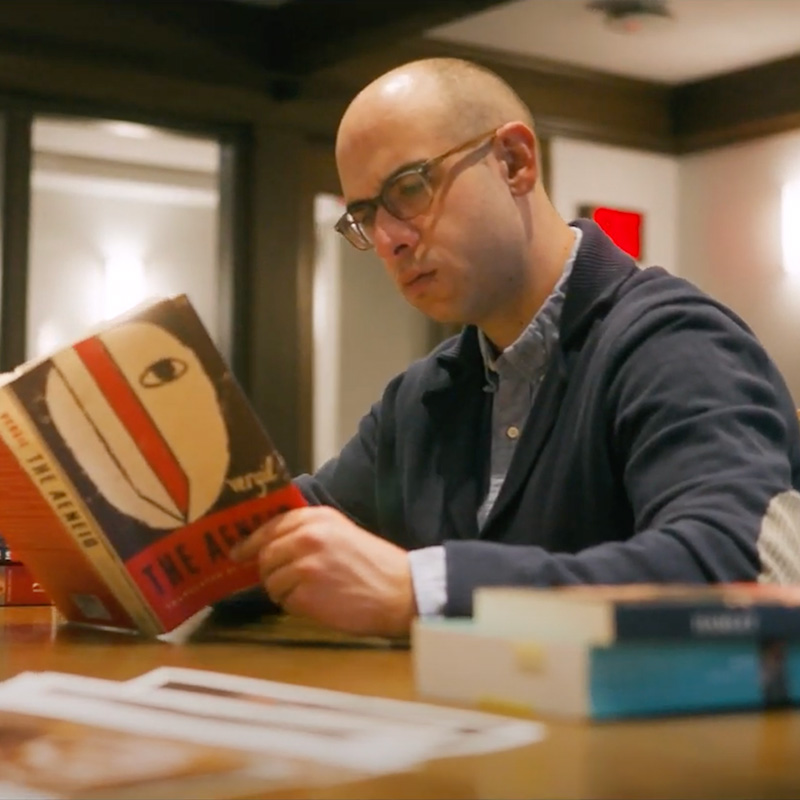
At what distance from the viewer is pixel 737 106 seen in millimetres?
4648

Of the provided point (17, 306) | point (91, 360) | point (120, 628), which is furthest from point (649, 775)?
point (17, 306)

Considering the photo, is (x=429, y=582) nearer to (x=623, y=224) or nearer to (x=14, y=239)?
(x=14, y=239)

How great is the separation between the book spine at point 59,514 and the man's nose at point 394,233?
0.46m

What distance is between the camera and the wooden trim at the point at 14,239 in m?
3.77

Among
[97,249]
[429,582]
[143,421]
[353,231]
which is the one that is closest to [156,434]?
[143,421]

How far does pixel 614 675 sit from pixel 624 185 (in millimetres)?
4291

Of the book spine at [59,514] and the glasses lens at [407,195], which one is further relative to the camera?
the glasses lens at [407,195]

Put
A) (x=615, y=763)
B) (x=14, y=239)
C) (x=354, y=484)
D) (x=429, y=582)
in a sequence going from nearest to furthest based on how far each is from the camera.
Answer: (x=615, y=763) < (x=429, y=582) < (x=354, y=484) < (x=14, y=239)

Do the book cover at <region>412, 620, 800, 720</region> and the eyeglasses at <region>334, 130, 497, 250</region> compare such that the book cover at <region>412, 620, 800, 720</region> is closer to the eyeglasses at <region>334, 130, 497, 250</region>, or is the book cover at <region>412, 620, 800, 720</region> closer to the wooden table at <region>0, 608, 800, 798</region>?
the wooden table at <region>0, 608, 800, 798</region>

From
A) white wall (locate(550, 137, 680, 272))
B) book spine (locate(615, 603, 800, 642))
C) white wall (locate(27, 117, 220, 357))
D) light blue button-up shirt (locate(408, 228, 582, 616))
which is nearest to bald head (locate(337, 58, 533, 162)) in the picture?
light blue button-up shirt (locate(408, 228, 582, 616))

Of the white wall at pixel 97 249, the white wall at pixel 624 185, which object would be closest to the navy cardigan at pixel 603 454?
the white wall at pixel 624 185

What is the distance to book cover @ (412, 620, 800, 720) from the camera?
0.69m

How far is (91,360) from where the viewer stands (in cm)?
107

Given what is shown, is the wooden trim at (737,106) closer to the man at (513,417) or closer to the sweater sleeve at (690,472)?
the man at (513,417)
